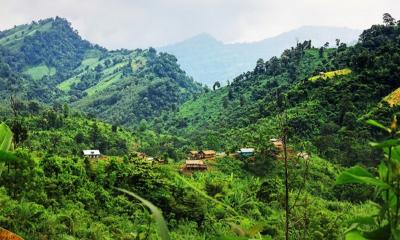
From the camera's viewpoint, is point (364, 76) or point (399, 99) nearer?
point (399, 99)

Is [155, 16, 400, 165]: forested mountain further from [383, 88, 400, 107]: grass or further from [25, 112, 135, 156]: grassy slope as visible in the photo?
[25, 112, 135, 156]: grassy slope

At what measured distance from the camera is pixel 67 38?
546ft

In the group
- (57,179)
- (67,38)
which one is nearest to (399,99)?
(57,179)

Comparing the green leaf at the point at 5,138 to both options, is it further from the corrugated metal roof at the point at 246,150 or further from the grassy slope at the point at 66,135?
the grassy slope at the point at 66,135

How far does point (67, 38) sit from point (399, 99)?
142033mm

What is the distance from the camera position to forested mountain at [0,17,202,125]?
10099 cm

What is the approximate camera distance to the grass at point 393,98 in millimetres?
42484

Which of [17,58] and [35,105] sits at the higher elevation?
[17,58]

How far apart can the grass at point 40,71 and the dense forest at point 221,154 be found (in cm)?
1670

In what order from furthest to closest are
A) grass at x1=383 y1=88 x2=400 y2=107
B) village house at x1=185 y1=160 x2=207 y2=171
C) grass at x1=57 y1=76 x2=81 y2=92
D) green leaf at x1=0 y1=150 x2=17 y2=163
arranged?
grass at x1=57 y1=76 x2=81 y2=92
grass at x1=383 y1=88 x2=400 y2=107
village house at x1=185 y1=160 x2=207 y2=171
green leaf at x1=0 y1=150 x2=17 y2=163

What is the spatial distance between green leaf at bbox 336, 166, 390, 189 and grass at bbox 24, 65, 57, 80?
14475 cm

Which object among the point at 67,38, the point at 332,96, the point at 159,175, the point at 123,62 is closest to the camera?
the point at 159,175

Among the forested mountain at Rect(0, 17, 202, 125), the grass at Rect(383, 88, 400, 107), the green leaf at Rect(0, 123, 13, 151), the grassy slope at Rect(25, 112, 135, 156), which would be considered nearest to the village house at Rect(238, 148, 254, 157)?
the grassy slope at Rect(25, 112, 135, 156)

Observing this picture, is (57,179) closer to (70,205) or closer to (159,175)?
(70,205)
